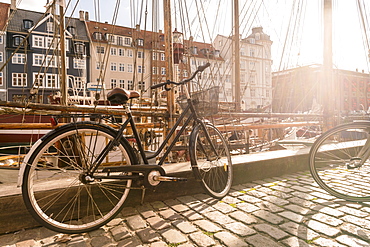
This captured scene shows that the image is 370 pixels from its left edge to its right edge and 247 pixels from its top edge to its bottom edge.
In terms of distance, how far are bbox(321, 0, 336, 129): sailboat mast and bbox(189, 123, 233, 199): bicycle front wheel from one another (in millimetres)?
4339

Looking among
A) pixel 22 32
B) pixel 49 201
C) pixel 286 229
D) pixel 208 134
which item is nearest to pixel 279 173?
pixel 208 134

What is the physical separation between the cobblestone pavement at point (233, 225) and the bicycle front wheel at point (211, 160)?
182 millimetres

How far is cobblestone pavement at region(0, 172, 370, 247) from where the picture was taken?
1880 millimetres

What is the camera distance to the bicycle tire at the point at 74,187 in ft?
6.33

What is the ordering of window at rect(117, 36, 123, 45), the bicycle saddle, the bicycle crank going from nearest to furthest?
the bicycle saddle
the bicycle crank
window at rect(117, 36, 123, 45)

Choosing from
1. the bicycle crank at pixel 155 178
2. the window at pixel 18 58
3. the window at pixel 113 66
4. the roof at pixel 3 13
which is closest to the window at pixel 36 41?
the window at pixel 18 58

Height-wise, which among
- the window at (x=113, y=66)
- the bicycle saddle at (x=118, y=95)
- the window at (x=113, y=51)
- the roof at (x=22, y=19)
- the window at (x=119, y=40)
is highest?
the roof at (x=22, y=19)

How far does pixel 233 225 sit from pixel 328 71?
5.46 metres

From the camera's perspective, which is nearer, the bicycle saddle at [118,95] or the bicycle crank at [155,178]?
the bicycle saddle at [118,95]

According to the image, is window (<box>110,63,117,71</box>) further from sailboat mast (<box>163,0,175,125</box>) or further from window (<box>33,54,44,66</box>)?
sailboat mast (<box>163,0,175,125</box>)

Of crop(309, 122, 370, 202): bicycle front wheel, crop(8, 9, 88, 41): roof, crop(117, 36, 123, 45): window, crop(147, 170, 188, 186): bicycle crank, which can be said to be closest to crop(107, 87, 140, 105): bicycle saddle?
crop(147, 170, 188, 186): bicycle crank

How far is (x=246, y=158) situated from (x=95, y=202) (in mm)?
2123

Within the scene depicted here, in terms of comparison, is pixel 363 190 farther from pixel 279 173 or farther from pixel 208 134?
pixel 208 134

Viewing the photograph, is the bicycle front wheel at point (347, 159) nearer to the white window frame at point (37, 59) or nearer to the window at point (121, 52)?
the white window frame at point (37, 59)
